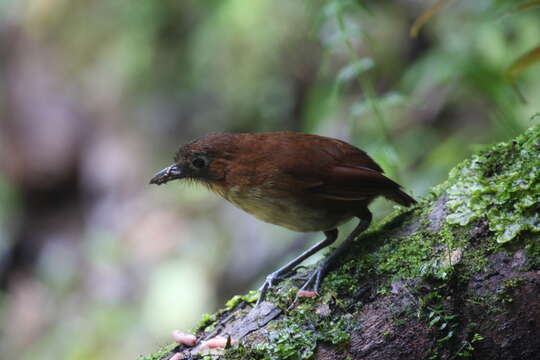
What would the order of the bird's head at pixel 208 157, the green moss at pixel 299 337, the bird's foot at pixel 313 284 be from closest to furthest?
the green moss at pixel 299 337 → the bird's foot at pixel 313 284 → the bird's head at pixel 208 157

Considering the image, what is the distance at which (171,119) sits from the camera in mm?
8031

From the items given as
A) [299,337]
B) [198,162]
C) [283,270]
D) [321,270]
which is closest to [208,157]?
[198,162]

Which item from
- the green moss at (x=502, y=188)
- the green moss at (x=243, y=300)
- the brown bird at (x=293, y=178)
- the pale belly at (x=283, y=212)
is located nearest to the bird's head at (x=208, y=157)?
the brown bird at (x=293, y=178)

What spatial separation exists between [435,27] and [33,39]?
313 inches

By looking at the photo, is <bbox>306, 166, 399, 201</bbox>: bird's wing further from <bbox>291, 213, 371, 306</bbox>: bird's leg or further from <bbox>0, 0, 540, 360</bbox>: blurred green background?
<bbox>0, 0, 540, 360</bbox>: blurred green background

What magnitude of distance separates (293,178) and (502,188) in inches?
33.5

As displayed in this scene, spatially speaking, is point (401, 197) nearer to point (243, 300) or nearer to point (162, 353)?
point (243, 300)

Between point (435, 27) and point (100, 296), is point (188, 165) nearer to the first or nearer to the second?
point (435, 27)

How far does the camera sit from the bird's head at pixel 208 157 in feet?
8.34

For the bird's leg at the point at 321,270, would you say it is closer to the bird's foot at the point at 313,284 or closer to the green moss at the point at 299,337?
the bird's foot at the point at 313,284

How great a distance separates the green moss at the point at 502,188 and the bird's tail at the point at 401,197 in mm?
232

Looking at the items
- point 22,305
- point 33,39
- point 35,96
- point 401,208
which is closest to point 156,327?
point 22,305

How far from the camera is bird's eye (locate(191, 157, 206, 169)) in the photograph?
2.58 m

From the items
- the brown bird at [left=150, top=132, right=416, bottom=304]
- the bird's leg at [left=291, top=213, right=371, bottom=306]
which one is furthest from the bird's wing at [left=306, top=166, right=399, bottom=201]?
the bird's leg at [left=291, top=213, right=371, bottom=306]
